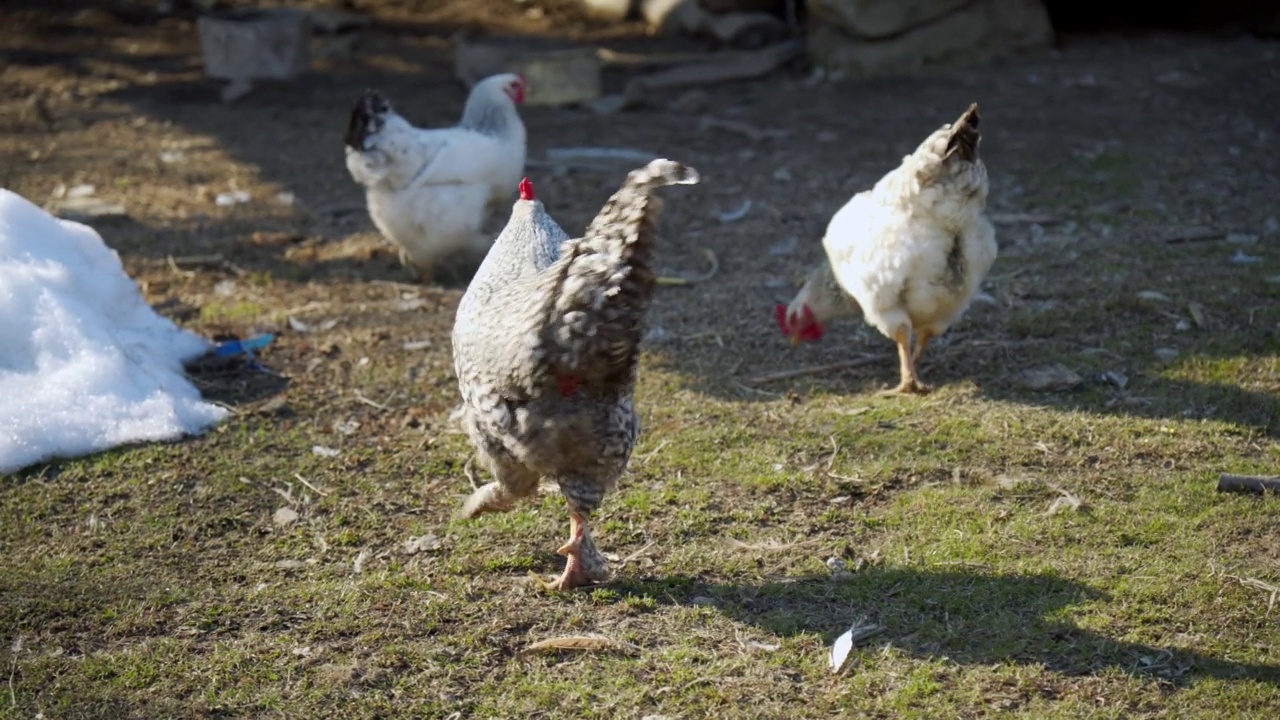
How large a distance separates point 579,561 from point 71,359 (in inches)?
95.4

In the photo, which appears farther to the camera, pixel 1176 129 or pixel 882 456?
pixel 1176 129

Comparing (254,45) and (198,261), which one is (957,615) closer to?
(198,261)

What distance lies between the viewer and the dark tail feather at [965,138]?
465cm

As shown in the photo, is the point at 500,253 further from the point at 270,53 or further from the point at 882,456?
the point at 270,53

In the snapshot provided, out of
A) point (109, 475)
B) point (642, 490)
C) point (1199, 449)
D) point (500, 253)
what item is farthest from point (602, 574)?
point (1199, 449)

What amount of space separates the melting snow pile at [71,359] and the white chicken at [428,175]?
151 cm

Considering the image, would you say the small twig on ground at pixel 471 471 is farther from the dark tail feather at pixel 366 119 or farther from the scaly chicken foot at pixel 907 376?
the dark tail feather at pixel 366 119

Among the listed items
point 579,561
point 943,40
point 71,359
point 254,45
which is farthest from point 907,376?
point 254,45

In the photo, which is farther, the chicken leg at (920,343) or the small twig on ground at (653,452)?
the chicken leg at (920,343)

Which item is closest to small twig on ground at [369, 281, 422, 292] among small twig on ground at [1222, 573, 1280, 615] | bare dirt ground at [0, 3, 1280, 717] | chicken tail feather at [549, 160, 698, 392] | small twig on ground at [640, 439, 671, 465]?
bare dirt ground at [0, 3, 1280, 717]

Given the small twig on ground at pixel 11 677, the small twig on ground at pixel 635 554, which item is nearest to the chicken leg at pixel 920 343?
the small twig on ground at pixel 635 554

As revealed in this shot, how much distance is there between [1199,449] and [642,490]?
2096 millimetres

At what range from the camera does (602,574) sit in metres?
3.80

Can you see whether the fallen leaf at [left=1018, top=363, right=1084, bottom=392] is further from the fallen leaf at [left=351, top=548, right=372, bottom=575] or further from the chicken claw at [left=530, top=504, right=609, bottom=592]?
the fallen leaf at [left=351, top=548, right=372, bottom=575]
